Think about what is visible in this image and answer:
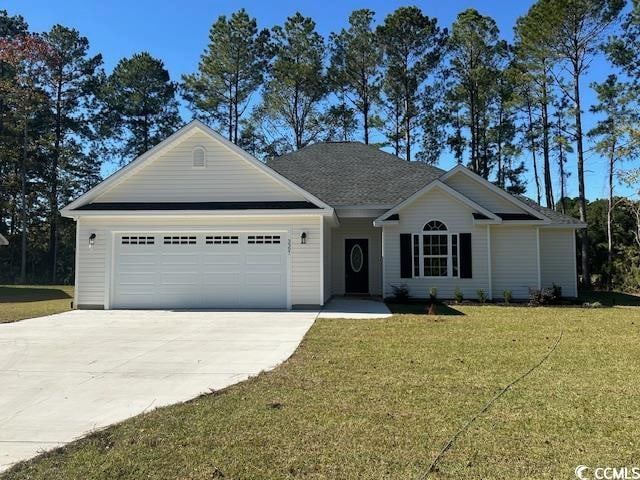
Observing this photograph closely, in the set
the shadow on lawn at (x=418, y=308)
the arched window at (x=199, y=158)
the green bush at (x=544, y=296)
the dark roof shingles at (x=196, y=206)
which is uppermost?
the arched window at (x=199, y=158)

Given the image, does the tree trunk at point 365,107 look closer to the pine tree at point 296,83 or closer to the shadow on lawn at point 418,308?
the pine tree at point 296,83

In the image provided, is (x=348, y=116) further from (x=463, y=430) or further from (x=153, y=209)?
(x=463, y=430)

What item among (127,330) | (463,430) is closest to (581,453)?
(463,430)

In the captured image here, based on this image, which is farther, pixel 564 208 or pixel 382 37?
pixel 564 208

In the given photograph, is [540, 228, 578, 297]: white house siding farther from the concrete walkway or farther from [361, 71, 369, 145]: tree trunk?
[361, 71, 369, 145]: tree trunk

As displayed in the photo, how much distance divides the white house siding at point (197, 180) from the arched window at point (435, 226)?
457 cm

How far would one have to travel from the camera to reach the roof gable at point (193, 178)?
13.6 meters

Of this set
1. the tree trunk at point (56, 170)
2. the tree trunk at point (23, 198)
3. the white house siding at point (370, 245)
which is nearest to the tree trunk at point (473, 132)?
the white house siding at point (370, 245)

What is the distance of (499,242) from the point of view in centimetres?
1539

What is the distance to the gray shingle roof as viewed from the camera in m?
16.6

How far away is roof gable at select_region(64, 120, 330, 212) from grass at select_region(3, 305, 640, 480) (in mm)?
7311

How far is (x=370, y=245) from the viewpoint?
1775cm

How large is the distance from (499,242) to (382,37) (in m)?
19.9

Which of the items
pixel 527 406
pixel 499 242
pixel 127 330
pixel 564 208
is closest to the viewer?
pixel 527 406
